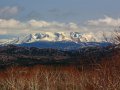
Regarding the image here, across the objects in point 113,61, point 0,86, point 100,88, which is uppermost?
point 113,61

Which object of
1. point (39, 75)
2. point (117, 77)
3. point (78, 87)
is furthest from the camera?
point (39, 75)

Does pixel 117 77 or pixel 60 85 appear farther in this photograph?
pixel 60 85

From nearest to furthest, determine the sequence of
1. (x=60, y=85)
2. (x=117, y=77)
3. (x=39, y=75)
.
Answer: (x=117, y=77) < (x=60, y=85) < (x=39, y=75)

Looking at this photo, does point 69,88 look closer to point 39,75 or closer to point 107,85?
point 39,75

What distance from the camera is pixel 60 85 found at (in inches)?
2181

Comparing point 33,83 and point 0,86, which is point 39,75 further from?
point 33,83

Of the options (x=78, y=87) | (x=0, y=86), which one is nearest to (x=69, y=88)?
(x=78, y=87)

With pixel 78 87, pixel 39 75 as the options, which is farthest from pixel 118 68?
pixel 39 75

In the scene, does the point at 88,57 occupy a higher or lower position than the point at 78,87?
higher

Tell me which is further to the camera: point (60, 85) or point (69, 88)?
point (60, 85)

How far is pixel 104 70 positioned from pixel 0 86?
42.7 meters

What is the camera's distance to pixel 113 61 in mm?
14578

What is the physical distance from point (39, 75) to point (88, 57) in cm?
4454

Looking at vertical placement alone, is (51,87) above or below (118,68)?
below
